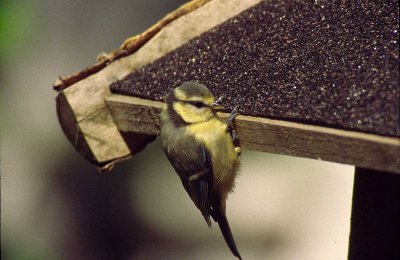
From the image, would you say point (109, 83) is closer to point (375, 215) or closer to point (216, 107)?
point (216, 107)

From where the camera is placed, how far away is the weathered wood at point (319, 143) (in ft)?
6.63

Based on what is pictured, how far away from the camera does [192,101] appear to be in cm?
268

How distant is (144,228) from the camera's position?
5.12 m

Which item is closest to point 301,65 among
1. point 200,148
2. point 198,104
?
point 198,104

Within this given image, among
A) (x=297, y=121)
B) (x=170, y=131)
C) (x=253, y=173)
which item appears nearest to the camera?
(x=297, y=121)

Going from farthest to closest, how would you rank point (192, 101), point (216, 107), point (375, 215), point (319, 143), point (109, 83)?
point (109, 83)
point (192, 101)
point (216, 107)
point (375, 215)
point (319, 143)

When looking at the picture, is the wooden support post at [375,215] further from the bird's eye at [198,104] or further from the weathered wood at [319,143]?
the bird's eye at [198,104]

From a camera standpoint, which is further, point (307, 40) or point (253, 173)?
point (253, 173)

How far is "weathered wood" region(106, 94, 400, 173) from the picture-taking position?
2.02m

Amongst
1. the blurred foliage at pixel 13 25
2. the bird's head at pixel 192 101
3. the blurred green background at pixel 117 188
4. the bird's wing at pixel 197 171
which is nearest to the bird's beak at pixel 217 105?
the bird's head at pixel 192 101

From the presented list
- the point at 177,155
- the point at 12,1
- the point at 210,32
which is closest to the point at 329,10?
the point at 210,32

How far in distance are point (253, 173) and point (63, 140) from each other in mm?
1104

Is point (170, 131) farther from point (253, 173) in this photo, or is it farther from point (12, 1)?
point (253, 173)

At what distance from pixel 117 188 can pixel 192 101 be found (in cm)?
254
